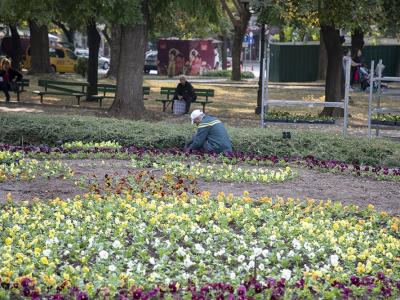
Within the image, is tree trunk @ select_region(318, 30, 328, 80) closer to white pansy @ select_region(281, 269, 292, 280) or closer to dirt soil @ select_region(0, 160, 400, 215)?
dirt soil @ select_region(0, 160, 400, 215)

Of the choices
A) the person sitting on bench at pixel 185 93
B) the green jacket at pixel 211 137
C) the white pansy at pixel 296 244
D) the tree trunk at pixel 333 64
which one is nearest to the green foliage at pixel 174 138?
the green jacket at pixel 211 137

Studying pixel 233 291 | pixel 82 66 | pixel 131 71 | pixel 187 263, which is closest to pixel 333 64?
pixel 131 71

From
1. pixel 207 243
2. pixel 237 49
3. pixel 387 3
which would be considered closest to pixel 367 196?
pixel 207 243

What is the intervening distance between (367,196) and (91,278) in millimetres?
4796

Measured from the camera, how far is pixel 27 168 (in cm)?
1138

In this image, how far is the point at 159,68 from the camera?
55344 millimetres

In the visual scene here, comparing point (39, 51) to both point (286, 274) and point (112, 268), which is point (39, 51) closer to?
point (112, 268)

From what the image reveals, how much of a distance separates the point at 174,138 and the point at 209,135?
1.02 m

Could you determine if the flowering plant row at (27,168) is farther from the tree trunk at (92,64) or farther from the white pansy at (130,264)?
the tree trunk at (92,64)

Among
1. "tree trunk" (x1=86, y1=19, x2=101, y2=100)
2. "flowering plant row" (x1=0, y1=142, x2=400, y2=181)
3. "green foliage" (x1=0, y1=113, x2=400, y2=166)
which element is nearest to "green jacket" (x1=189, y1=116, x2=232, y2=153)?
"flowering plant row" (x1=0, y1=142, x2=400, y2=181)

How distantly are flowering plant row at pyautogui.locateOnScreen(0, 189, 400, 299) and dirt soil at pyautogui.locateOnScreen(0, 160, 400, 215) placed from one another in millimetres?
656

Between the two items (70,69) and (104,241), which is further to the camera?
(70,69)

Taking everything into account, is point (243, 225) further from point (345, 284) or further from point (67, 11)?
point (67, 11)

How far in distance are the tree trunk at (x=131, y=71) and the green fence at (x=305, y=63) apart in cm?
2435
